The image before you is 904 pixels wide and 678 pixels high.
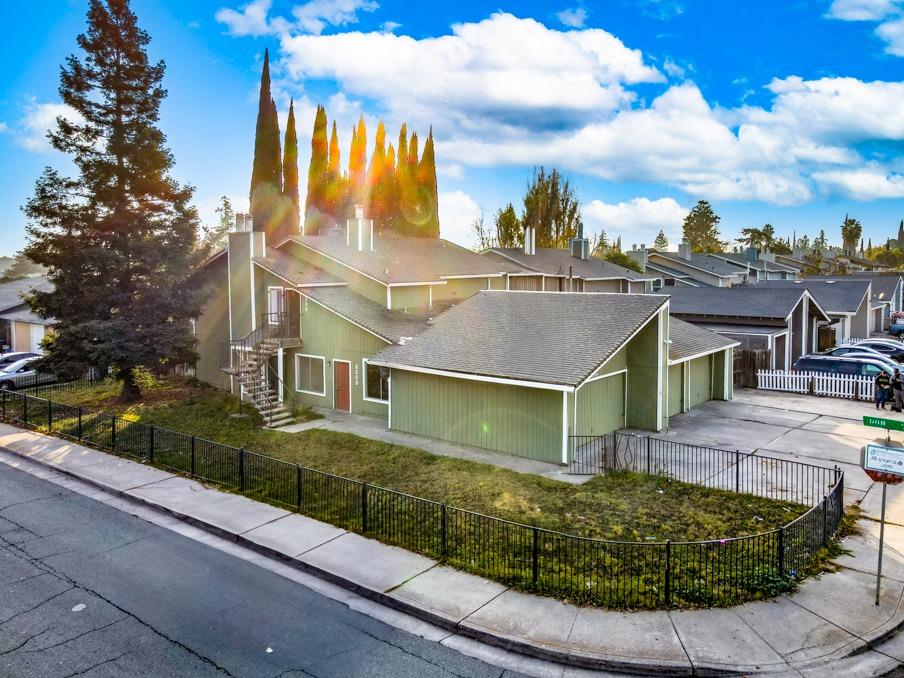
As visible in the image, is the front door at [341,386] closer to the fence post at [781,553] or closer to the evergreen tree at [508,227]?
the fence post at [781,553]

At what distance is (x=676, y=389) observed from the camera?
24484 millimetres

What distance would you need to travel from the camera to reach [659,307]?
21.1 meters

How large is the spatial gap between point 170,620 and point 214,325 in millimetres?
23923

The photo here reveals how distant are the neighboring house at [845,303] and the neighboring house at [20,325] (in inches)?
1926

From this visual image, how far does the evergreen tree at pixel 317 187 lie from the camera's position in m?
64.9

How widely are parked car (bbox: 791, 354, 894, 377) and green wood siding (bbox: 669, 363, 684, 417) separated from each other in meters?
9.89

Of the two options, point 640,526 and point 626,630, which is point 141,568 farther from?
point 640,526

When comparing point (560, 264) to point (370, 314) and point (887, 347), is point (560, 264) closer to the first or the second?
point (887, 347)

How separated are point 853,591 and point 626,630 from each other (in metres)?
4.28

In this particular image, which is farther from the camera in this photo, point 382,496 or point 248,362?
point 248,362

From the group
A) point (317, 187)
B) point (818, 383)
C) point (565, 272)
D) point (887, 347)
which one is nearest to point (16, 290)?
point (317, 187)

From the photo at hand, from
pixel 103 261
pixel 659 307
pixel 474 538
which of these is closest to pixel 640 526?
pixel 474 538

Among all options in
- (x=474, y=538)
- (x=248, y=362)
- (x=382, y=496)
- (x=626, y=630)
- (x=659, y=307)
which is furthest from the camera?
(x=248, y=362)

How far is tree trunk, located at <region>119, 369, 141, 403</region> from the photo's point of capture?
1105 inches
